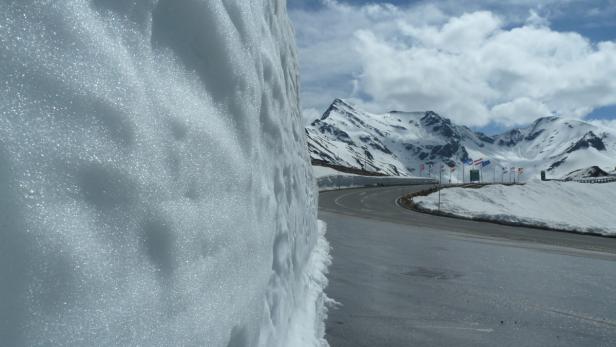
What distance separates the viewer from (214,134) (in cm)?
257

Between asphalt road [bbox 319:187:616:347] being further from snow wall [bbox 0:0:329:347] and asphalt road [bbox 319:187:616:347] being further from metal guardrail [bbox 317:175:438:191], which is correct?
metal guardrail [bbox 317:175:438:191]

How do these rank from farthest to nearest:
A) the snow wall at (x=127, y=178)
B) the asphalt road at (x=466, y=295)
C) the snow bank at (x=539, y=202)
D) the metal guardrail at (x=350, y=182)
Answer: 1. the metal guardrail at (x=350, y=182)
2. the snow bank at (x=539, y=202)
3. the asphalt road at (x=466, y=295)
4. the snow wall at (x=127, y=178)

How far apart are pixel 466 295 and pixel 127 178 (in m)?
6.62

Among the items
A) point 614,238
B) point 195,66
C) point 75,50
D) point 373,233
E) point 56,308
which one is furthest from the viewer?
point 614,238

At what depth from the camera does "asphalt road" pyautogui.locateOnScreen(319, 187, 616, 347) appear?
17.6 feet

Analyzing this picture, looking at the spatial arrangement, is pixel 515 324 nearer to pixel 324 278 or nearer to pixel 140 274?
pixel 324 278

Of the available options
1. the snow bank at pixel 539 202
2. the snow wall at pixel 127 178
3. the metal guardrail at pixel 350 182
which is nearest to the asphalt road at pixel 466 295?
the snow wall at pixel 127 178

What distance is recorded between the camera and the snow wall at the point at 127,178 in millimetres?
1391

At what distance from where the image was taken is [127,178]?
1773 millimetres

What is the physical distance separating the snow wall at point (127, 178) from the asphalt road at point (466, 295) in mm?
2948

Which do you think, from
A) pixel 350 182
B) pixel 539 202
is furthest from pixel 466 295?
pixel 350 182

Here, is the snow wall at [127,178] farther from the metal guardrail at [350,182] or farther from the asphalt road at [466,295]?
the metal guardrail at [350,182]

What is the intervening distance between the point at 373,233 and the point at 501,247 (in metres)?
4.01

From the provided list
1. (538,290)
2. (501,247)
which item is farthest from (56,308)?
(501,247)
